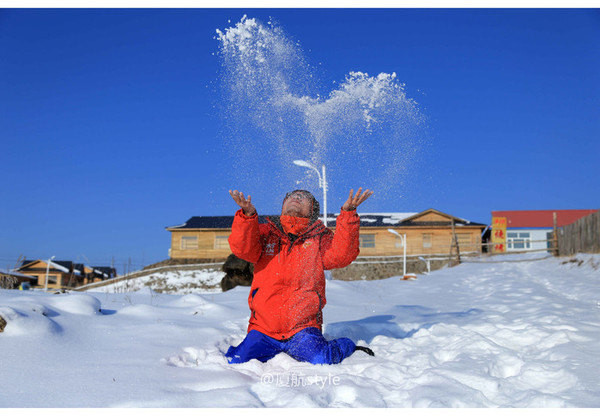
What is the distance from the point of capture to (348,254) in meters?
3.36

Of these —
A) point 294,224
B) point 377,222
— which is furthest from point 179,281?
point 294,224

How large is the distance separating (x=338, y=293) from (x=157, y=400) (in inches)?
230

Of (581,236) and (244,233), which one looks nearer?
(244,233)

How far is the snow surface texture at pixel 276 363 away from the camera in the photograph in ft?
7.52

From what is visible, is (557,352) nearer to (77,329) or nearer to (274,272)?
(274,272)

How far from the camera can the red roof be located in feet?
138

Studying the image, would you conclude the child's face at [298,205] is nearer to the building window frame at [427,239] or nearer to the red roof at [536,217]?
the building window frame at [427,239]

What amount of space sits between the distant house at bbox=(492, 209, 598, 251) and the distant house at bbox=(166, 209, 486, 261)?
1126cm

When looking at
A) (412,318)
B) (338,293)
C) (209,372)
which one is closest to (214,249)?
(338,293)

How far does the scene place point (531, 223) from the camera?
139ft

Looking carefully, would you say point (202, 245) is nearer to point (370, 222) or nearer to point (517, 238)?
point (370, 222)

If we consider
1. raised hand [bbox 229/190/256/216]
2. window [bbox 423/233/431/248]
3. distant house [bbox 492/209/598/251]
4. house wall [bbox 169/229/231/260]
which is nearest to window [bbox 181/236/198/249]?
house wall [bbox 169/229/231/260]

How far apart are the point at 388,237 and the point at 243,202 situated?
30.1 meters

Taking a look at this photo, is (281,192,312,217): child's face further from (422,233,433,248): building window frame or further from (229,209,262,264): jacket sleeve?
(422,233,433,248): building window frame
